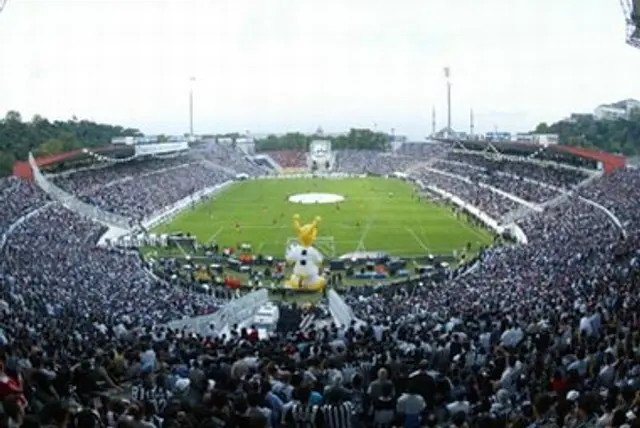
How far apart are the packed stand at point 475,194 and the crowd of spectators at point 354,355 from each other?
30592 mm

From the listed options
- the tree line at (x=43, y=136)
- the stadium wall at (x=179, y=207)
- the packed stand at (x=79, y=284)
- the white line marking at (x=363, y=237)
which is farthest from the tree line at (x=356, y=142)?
the packed stand at (x=79, y=284)

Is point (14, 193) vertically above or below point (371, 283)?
above

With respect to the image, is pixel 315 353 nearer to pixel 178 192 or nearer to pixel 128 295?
pixel 128 295

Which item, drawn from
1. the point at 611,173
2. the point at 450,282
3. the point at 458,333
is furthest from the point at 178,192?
the point at 458,333

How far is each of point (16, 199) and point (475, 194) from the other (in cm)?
4362

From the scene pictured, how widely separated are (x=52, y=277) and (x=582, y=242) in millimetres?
22022

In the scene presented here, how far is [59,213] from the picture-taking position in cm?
5503

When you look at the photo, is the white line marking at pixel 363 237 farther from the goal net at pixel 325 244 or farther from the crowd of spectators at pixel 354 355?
the crowd of spectators at pixel 354 355

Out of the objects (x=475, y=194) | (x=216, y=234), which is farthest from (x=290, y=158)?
(x=216, y=234)

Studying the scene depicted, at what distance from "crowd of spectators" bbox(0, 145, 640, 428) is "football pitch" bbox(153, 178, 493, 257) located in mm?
20402

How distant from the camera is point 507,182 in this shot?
81.6 m

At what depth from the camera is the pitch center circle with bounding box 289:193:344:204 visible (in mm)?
90188

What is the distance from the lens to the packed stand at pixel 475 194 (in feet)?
227

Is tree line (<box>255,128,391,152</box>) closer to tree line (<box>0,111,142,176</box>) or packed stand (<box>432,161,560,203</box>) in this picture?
tree line (<box>0,111,142,176</box>)
